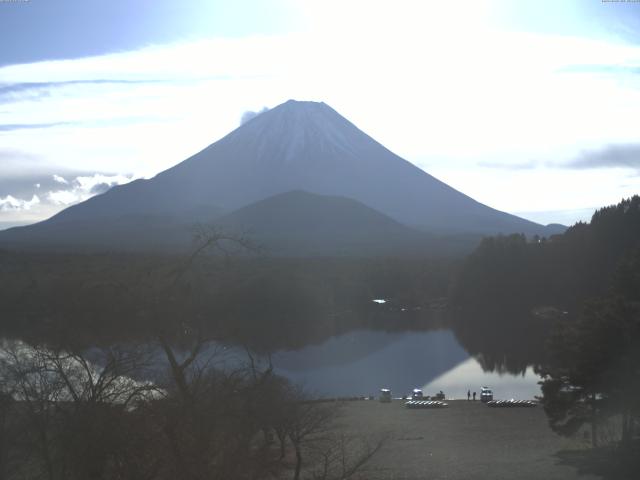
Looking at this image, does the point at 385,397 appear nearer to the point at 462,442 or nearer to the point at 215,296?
the point at 462,442

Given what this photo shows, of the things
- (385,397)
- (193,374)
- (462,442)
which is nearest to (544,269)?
(385,397)

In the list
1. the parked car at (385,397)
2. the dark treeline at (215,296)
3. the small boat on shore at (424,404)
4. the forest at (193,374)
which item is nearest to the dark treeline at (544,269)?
the dark treeline at (215,296)

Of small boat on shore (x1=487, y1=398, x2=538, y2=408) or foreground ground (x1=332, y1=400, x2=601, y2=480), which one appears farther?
small boat on shore (x1=487, y1=398, x2=538, y2=408)

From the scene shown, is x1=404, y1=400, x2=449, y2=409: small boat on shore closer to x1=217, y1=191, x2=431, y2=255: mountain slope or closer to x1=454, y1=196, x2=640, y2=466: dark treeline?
x1=454, y1=196, x2=640, y2=466: dark treeline

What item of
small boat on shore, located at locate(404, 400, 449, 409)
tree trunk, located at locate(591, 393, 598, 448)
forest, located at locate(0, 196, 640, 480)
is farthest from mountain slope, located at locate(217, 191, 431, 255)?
tree trunk, located at locate(591, 393, 598, 448)

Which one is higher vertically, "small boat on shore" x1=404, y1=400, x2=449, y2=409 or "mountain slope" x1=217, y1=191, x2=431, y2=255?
"mountain slope" x1=217, y1=191, x2=431, y2=255

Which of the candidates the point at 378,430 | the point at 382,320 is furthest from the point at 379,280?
the point at 378,430

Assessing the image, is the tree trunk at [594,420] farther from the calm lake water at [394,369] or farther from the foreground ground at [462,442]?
the calm lake water at [394,369]
